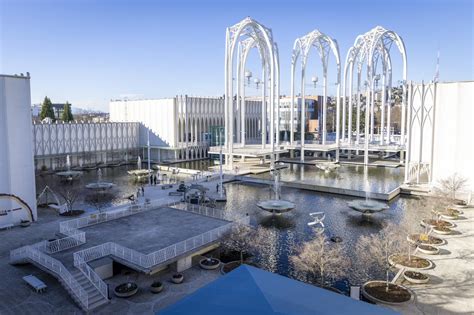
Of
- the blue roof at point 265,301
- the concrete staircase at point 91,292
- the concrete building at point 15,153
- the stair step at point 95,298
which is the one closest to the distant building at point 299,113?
the concrete building at point 15,153

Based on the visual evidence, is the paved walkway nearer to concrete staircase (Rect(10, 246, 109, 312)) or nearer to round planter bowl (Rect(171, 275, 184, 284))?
round planter bowl (Rect(171, 275, 184, 284))

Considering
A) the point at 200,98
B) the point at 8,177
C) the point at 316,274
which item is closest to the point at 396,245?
the point at 316,274

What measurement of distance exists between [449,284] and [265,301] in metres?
9.33

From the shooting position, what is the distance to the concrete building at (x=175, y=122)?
54344 millimetres

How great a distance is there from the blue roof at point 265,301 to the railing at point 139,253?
489 cm

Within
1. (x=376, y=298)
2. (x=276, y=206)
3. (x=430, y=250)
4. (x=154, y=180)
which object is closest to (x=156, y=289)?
(x=376, y=298)

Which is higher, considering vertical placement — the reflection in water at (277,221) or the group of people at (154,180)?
the group of people at (154,180)

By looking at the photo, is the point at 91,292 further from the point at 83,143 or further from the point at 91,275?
the point at 83,143

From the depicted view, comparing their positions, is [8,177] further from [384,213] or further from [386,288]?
[384,213]

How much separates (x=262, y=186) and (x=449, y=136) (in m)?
16.2

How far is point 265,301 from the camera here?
31.8ft

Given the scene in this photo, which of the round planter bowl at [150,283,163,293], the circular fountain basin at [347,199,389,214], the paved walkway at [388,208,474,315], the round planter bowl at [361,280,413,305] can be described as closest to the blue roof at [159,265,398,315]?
the round planter bowl at [361,280,413,305]

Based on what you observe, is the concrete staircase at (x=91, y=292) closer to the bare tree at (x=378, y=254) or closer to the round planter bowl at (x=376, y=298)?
the round planter bowl at (x=376, y=298)

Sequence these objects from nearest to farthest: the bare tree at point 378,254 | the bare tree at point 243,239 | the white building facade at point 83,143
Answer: the bare tree at point 378,254
the bare tree at point 243,239
the white building facade at point 83,143
